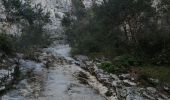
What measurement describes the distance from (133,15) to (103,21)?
521 cm

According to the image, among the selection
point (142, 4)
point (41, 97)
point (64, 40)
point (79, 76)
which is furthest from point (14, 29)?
point (41, 97)

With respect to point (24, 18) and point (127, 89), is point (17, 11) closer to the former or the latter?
point (24, 18)

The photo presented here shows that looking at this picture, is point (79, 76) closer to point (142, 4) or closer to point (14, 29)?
point (142, 4)

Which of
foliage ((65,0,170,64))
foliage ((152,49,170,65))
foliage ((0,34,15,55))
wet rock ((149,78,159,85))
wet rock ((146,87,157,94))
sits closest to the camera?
wet rock ((146,87,157,94))

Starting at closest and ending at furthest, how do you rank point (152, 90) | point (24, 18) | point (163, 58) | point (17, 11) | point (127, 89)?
1. point (152, 90)
2. point (127, 89)
3. point (163, 58)
4. point (17, 11)
5. point (24, 18)

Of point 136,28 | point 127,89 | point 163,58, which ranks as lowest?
point 127,89

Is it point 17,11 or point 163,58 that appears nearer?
point 163,58

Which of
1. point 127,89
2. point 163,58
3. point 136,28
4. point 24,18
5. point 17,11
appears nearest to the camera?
point 127,89

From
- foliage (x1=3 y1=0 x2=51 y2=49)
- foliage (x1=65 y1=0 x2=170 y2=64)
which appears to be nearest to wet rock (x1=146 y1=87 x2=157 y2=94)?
foliage (x1=65 y1=0 x2=170 y2=64)

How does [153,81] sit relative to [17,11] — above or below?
below

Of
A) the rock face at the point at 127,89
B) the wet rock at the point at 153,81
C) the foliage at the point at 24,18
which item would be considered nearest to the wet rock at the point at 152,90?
the rock face at the point at 127,89

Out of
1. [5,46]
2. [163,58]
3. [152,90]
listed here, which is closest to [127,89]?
[152,90]

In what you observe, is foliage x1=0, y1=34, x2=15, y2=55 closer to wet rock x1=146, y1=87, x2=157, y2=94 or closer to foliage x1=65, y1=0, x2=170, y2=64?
foliage x1=65, y1=0, x2=170, y2=64

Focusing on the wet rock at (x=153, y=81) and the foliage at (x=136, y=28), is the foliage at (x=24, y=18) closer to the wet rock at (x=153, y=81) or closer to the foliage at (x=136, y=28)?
the foliage at (x=136, y=28)
